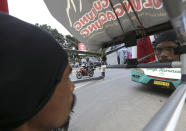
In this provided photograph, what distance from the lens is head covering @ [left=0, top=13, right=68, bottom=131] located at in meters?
0.26

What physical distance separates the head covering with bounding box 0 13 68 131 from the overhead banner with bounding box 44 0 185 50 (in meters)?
1.05

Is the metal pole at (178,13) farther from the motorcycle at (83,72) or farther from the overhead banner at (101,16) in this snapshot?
the motorcycle at (83,72)

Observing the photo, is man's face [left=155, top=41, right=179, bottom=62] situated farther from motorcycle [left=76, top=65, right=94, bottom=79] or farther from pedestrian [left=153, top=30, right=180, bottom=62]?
motorcycle [left=76, top=65, right=94, bottom=79]

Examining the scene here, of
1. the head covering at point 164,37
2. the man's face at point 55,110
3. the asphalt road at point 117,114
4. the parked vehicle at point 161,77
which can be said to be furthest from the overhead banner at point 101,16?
the parked vehicle at point 161,77

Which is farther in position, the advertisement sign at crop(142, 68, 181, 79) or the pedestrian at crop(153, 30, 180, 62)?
the advertisement sign at crop(142, 68, 181, 79)

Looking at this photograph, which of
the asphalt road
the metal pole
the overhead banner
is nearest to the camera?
the metal pole

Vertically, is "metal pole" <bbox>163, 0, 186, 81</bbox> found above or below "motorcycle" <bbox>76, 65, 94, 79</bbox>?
above

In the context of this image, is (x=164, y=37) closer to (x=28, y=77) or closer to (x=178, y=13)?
(x=178, y=13)

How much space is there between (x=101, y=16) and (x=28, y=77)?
1231mm

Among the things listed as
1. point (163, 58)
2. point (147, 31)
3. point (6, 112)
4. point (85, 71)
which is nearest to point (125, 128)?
point (163, 58)

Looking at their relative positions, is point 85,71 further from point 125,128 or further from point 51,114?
point 51,114

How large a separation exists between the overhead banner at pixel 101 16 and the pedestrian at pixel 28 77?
105 centimetres

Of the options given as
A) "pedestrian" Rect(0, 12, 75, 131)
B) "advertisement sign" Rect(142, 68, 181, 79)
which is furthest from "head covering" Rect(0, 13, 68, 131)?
"advertisement sign" Rect(142, 68, 181, 79)

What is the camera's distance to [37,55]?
30 cm
